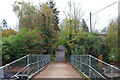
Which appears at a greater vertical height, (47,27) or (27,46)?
(47,27)

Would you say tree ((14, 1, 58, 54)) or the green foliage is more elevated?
tree ((14, 1, 58, 54))

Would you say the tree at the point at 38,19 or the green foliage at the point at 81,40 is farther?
the tree at the point at 38,19

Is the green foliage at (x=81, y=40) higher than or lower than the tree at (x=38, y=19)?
lower

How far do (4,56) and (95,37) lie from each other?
28.4 feet

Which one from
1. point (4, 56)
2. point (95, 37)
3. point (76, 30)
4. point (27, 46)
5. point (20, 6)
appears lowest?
point (4, 56)

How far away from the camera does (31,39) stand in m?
12.7

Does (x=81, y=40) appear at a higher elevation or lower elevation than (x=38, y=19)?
lower

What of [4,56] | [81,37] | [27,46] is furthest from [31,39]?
[81,37]

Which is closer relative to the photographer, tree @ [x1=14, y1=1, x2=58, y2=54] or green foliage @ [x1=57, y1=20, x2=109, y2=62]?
green foliage @ [x1=57, y1=20, x2=109, y2=62]

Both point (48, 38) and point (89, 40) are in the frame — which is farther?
point (48, 38)

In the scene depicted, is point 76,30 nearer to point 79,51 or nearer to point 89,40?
Result: point 89,40

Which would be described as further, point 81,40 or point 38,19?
point 38,19

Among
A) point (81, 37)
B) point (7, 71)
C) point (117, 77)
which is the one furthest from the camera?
point (81, 37)

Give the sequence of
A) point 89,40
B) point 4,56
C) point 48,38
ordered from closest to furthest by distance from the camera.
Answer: point 4,56, point 89,40, point 48,38
